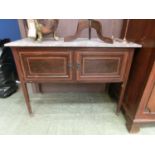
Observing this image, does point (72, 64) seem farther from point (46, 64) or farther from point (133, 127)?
point (133, 127)

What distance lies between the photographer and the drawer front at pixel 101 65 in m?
1.04

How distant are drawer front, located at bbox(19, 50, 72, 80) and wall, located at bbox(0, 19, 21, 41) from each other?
1.01 meters

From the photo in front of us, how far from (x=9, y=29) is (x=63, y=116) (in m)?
1.43

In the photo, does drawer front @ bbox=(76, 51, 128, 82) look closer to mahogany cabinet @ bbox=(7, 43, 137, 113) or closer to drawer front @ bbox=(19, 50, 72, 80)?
mahogany cabinet @ bbox=(7, 43, 137, 113)

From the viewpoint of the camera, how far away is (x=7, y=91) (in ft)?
5.48

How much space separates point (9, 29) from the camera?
181cm

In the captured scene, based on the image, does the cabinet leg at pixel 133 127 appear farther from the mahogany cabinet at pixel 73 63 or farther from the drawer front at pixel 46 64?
the drawer front at pixel 46 64

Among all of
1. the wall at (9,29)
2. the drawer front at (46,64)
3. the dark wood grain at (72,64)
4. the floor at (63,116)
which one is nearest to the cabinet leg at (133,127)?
the floor at (63,116)

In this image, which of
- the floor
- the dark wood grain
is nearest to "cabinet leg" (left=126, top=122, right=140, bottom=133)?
the floor

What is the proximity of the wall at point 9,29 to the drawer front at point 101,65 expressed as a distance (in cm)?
127

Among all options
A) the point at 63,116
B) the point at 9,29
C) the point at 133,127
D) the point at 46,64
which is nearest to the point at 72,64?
the point at 46,64
